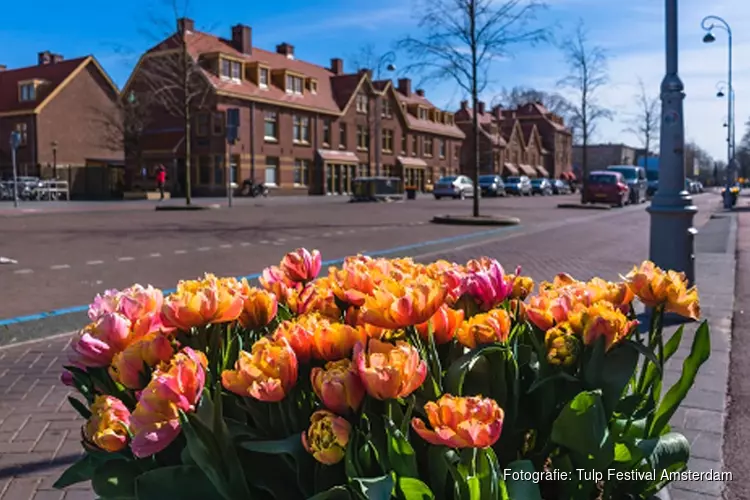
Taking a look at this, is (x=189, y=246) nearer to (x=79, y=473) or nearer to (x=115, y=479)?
(x=79, y=473)

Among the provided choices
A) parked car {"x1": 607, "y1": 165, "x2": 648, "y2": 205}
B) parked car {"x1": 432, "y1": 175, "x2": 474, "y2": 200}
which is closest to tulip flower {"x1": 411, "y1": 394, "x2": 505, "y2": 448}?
parked car {"x1": 607, "y1": 165, "x2": 648, "y2": 205}

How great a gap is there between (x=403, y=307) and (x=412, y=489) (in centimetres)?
35

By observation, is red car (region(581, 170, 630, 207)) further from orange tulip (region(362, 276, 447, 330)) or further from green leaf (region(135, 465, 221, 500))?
green leaf (region(135, 465, 221, 500))

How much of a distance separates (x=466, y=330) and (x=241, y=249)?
1067cm

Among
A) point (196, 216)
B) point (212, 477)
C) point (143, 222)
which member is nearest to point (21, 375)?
point (212, 477)

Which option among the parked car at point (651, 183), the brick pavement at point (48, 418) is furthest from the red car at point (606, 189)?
the brick pavement at point (48, 418)

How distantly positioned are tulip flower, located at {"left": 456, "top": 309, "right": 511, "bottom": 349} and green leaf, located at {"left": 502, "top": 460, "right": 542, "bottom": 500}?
0.27 metres

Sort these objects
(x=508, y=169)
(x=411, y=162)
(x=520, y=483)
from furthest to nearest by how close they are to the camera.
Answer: (x=508, y=169)
(x=411, y=162)
(x=520, y=483)

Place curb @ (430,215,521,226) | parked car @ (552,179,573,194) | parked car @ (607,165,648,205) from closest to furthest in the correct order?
1. curb @ (430,215,521,226)
2. parked car @ (607,165,648,205)
3. parked car @ (552,179,573,194)

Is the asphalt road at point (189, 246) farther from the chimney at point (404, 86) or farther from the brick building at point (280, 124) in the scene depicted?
the chimney at point (404, 86)

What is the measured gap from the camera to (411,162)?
56.9 m

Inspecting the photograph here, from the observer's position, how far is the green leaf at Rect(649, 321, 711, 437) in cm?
162

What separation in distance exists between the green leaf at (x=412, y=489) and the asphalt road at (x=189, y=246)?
5.08 m

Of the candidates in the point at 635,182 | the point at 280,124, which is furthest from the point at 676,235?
the point at 280,124
